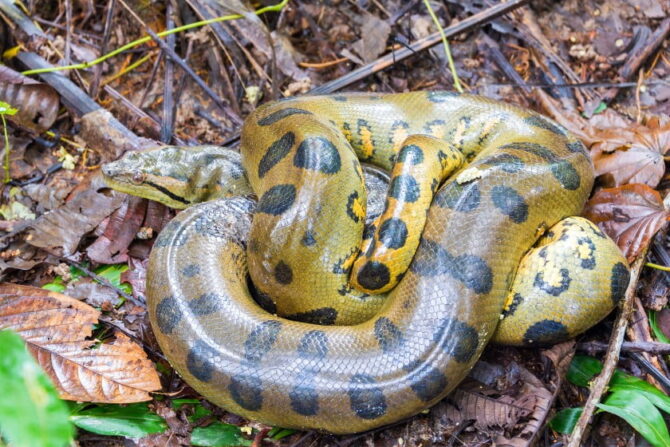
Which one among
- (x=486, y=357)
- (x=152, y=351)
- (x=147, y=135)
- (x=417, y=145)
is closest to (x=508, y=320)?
(x=486, y=357)

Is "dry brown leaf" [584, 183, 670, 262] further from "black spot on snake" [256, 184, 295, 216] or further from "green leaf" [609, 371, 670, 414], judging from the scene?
"black spot on snake" [256, 184, 295, 216]

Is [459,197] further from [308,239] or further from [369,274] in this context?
[308,239]

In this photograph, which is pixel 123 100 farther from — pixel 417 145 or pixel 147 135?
pixel 417 145

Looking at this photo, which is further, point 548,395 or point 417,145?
point 417,145

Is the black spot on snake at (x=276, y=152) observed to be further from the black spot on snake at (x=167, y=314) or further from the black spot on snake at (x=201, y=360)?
the black spot on snake at (x=201, y=360)

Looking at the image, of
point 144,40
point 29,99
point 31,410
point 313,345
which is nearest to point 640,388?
point 313,345

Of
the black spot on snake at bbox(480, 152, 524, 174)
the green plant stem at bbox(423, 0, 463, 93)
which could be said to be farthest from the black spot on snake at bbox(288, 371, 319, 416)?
the green plant stem at bbox(423, 0, 463, 93)
